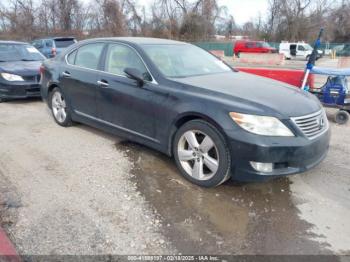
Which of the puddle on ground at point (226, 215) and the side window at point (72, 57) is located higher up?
the side window at point (72, 57)

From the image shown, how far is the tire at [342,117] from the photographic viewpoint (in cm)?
643

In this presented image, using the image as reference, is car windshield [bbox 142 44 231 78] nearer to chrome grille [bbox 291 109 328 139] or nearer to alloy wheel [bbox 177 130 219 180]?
alloy wheel [bbox 177 130 219 180]

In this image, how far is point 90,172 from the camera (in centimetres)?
412

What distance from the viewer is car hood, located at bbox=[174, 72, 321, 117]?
134 inches

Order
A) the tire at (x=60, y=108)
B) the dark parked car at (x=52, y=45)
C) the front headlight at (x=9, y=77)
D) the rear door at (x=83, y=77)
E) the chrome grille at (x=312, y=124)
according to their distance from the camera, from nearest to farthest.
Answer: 1. the chrome grille at (x=312, y=124)
2. the rear door at (x=83, y=77)
3. the tire at (x=60, y=108)
4. the front headlight at (x=9, y=77)
5. the dark parked car at (x=52, y=45)

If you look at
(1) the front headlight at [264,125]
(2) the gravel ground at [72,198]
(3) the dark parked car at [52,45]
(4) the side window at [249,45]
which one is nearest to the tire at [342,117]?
(1) the front headlight at [264,125]

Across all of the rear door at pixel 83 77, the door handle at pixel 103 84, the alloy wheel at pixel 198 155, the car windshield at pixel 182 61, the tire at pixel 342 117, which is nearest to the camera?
the alloy wheel at pixel 198 155

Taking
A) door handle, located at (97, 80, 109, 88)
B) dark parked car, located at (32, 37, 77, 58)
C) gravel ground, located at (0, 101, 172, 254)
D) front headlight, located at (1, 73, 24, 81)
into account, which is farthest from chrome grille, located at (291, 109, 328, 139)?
dark parked car, located at (32, 37, 77, 58)

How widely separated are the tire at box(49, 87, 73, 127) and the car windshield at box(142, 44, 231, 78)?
202cm

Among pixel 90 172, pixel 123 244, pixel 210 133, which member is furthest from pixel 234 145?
pixel 90 172

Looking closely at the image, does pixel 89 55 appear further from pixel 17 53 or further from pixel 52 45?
pixel 52 45

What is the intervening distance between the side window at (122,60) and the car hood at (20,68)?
151 inches

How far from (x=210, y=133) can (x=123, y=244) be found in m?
1.41

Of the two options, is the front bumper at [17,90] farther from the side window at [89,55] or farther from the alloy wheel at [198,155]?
the alloy wheel at [198,155]
